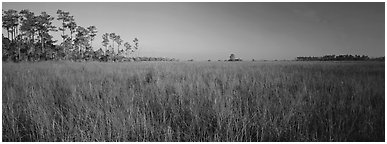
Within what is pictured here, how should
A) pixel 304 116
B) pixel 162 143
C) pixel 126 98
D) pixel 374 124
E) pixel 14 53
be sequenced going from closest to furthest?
pixel 162 143, pixel 374 124, pixel 304 116, pixel 126 98, pixel 14 53

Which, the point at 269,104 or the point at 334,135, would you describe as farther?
the point at 269,104

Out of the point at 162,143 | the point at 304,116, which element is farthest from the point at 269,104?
the point at 162,143

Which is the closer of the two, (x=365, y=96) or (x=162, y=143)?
(x=162, y=143)

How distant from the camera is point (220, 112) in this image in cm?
238

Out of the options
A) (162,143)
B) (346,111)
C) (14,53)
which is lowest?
(162,143)

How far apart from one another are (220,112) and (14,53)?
27016mm

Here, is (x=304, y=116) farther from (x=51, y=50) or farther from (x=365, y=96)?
(x=51, y=50)

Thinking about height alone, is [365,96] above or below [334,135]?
above

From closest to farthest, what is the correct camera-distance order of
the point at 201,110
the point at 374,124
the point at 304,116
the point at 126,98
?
the point at 374,124
the point at 304,116
the point at 201,110
the point at 126,98

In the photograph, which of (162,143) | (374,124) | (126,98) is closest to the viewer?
(162,143)

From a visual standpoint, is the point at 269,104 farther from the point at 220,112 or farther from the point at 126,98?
the point at 126,98

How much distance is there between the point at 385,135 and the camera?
2096mm

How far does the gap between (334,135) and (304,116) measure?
1.22 ft

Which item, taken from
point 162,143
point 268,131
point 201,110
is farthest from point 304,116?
point 162,143
